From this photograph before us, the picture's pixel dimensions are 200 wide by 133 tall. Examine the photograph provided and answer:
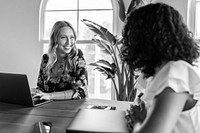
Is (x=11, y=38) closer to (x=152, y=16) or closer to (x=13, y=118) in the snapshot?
(x=13, y=118)

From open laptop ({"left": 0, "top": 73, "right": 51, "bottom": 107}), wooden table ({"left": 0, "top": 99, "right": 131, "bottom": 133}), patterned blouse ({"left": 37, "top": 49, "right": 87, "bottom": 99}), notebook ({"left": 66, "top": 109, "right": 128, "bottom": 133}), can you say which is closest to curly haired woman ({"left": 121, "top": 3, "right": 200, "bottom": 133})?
notebook ({"left": 66, "top": 109, "right": 128, "bottom": 133})

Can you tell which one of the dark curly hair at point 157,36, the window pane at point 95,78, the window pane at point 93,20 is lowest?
the window pane at point 95,78

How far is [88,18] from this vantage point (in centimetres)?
332

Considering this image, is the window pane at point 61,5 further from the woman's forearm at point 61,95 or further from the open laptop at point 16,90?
the open laptop at point 16,90

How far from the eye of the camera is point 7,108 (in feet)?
4.32

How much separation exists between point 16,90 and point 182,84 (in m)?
1.01

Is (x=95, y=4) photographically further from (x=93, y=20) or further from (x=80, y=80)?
(x=80, y=80)

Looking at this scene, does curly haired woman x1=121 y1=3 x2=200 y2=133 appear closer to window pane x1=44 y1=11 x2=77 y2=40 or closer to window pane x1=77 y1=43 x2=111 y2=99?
window pane x1=77 y1=43 x2=111 y2=99

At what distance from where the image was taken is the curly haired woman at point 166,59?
0.61 m


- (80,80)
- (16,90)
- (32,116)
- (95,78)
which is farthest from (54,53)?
(95,78)

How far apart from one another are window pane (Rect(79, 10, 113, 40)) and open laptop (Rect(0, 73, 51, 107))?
1996 mm

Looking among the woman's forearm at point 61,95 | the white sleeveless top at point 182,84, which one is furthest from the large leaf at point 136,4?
the white sleeveless top at point 182,84

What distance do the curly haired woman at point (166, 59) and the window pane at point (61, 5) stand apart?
108 inches

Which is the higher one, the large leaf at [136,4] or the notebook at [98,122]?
the large leaf at [136,4]
